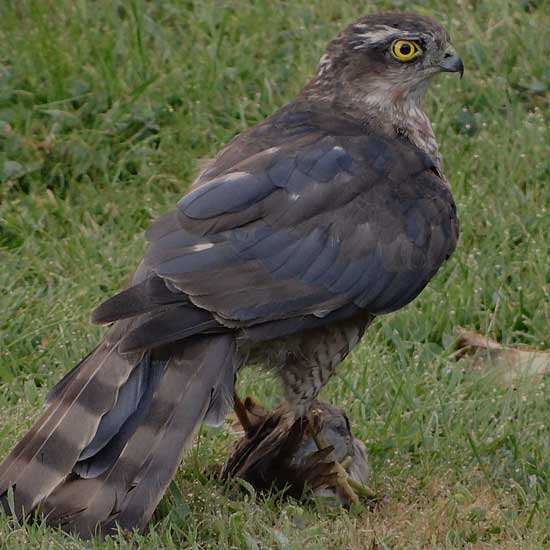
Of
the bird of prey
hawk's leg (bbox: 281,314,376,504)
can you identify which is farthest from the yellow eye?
hawk's leg (bbox: 281,314,376,504)

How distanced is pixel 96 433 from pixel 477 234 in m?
3.02

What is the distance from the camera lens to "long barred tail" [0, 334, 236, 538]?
16.9 ft

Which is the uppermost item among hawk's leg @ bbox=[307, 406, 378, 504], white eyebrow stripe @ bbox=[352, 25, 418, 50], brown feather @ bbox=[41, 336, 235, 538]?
white eyebrow stripe @ bbox=[352, 25, 418, 50]

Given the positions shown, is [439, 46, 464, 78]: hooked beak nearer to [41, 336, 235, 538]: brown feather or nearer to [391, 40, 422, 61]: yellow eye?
[391, 40, 422, 61]: yellow eye

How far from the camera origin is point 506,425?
20.4 ft

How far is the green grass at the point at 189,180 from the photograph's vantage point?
18.3 feet

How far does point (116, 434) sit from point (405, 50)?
7.20 feet

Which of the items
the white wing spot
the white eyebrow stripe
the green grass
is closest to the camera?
the white wing spot

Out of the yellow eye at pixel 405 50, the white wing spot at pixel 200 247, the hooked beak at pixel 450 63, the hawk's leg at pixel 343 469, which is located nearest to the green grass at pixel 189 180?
the hawk's leg at pixel 343 469

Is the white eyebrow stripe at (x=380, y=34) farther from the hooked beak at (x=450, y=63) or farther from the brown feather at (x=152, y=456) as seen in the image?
the brown feather at (x=152, y=456)

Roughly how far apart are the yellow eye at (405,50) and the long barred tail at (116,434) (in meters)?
1.66

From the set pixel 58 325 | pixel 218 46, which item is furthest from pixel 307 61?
pixel 58 325

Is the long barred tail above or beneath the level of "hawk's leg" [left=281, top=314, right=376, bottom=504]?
above

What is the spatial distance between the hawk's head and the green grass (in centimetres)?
119
